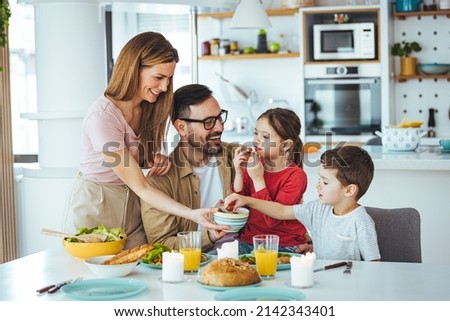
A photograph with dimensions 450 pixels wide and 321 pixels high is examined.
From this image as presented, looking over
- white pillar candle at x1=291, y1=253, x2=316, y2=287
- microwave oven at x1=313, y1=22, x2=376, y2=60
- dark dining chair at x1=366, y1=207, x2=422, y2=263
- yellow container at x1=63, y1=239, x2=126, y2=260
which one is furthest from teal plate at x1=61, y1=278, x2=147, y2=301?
microwave oven at x1=313, y1=22, x2=376, y2=60

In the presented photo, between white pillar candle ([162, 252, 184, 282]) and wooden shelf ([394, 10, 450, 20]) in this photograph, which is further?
wooden shelf ([394, 10, 450, 20])

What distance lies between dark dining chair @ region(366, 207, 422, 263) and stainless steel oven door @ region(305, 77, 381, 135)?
3.71m

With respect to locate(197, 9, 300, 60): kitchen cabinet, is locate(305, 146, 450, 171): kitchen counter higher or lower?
lower

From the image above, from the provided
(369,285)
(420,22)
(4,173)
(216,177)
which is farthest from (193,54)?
(369,285)

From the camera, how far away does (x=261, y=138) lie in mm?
3023

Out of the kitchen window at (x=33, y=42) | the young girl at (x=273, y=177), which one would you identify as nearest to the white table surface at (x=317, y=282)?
the young girl at (x=273, y=177)

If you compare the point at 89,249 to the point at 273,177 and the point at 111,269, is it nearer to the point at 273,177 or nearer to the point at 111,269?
the point at 111,269

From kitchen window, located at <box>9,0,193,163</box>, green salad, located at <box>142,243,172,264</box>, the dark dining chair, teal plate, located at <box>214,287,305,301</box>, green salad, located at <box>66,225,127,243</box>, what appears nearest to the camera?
teal plate, located at <box>214,287,305,301</box>

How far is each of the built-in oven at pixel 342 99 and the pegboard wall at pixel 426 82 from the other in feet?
1.24

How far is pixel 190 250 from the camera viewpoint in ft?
7.68

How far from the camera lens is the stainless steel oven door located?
649cm

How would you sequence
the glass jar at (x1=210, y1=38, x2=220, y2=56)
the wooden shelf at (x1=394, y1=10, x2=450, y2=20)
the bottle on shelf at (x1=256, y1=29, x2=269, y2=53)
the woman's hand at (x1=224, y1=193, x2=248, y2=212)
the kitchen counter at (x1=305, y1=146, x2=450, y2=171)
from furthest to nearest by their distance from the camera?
the glass jar at (x1=210, y1=38, x2=220, y2=56)
the bottle on shelf at (x1=256, y1=29, x2=269, y2=53)
the wooden shelf at (x1=394, y1=10, x2=450, y2=20)
the kitchen counter at (x1=305, y1=146, x2=450, y2=171)
the woman's hand at (x1=224, y1=193, x2=248, y2=212)

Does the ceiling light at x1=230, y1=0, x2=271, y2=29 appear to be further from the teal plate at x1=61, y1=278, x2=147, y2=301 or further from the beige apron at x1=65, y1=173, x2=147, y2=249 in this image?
the teal plate at x1=61, y1=278, x2=147, y2=301

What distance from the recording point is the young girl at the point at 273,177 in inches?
116
